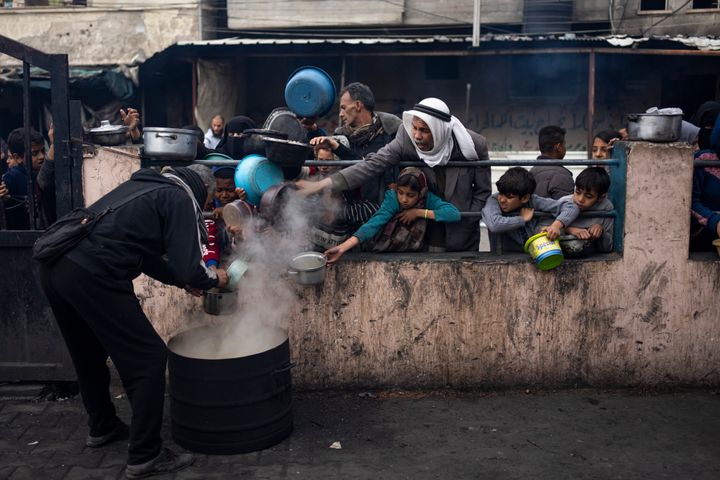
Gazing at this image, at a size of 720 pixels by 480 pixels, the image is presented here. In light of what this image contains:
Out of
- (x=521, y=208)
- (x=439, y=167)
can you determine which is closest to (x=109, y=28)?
(x=439, y=167)

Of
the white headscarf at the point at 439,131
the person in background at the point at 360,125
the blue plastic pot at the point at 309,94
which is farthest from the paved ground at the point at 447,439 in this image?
the blue plastic pot at the point at 309,94

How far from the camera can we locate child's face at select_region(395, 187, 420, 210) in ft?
16.1

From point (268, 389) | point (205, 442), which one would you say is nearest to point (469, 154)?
point (268, 389)

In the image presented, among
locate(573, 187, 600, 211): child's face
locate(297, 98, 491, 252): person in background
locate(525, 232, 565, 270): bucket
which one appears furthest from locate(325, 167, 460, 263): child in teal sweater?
locate(573, 187, 600, 211): child's face

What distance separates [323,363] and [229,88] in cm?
1275

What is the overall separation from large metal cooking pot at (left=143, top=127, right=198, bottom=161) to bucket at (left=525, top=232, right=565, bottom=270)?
245 centimetres

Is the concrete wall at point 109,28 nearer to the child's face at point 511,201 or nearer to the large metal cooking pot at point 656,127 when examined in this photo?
the child's face at point 511,201

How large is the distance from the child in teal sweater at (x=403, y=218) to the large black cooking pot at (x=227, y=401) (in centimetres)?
104

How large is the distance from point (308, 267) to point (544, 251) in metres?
1.57

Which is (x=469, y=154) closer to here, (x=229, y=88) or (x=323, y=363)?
(x=323, y=363)

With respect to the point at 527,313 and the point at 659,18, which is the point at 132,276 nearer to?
the point at 527,313

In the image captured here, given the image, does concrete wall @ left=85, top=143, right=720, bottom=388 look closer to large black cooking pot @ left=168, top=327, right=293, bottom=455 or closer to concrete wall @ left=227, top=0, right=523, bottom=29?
large black cooking pot @ left=168, top=327, right=293, bottom=455

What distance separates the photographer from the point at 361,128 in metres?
5.69

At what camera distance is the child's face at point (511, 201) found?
4.94m
